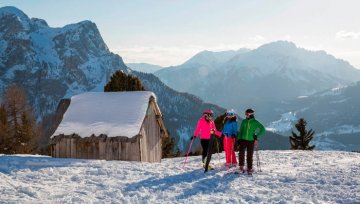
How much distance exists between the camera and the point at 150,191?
45.0 ft

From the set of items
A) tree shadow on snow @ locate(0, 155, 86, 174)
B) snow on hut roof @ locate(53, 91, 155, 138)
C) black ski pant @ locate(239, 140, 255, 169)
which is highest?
snow on hut roof @ locate(53, 91, 155, 138)

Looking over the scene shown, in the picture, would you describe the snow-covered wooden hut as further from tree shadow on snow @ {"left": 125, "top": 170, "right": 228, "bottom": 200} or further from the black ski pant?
tree shadow on snow @ {"left": 125, "top": 170, "right": 228, "bottom": 200}

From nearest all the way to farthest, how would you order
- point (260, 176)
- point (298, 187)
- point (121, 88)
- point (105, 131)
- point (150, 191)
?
1. point (150, 191)
2. point (298, 187)
3. point (260, 176)
4. point (105, 131)
5. point (121, 88)

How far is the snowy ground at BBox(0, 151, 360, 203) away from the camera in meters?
12.8

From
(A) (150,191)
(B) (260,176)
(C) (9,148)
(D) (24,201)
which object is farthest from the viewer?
(C) (9,148)

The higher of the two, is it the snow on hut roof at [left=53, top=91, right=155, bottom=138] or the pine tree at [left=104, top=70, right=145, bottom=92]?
the pine tree at [left=104, top=70, right=145, bottom=92]

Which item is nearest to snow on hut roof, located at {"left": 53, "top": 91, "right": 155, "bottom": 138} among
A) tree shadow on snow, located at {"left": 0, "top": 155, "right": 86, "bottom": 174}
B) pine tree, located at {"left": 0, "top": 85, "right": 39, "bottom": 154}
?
tree shadow on snow, located at {"left": 0, "top": 155, "right": 86, "bottom": 174}

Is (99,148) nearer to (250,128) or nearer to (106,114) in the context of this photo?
(106,114)

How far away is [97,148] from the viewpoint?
24828 millimetres

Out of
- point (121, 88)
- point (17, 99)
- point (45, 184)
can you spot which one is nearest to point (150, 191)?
point (45, 184)

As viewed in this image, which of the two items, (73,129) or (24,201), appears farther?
(73,129)

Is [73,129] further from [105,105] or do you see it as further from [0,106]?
[0,106]

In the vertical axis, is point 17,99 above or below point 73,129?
above

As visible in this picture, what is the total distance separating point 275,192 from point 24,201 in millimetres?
7991
